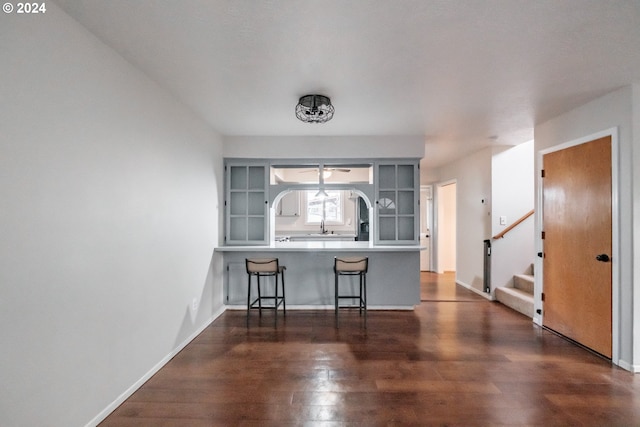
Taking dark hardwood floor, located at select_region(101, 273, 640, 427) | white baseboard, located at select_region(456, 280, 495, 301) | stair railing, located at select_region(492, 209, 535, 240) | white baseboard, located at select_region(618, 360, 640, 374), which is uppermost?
stair railing, located at select_region(492, 209, 535, 240)

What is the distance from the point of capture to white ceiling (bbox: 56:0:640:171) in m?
1.72

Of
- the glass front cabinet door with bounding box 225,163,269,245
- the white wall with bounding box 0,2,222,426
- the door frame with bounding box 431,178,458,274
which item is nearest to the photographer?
the white wall with bounding box 0,2,222,426

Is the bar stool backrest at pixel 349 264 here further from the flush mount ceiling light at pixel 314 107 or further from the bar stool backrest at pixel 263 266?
the flush mount ceiling light at pixel 314 107

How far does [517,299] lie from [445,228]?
299cm

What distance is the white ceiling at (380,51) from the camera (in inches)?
67.8

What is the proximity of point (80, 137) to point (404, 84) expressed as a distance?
239 centimetres

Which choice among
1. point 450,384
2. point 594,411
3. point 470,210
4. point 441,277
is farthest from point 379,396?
point 441,277

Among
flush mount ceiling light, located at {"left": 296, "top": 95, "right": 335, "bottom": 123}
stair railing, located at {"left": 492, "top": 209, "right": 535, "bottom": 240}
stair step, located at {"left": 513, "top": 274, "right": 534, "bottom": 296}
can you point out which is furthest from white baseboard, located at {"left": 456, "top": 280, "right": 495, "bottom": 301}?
flush mount ceiling light, located at {"left": 296, "top": 95, "right": 335, "bottom": 123}

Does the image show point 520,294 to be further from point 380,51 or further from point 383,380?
point 380,51

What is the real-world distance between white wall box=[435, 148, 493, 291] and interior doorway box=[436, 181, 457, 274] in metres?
0.86

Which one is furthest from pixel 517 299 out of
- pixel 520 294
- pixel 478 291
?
pixel 478 291

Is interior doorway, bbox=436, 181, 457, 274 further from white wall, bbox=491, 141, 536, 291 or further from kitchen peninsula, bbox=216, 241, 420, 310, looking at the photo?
kitchen peninsula, bbox=216, 241, 420, 310

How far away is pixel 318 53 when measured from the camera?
217cm

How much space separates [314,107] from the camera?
2898mm
